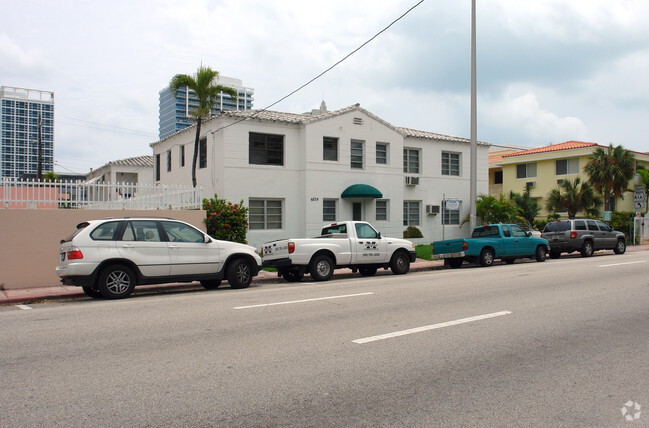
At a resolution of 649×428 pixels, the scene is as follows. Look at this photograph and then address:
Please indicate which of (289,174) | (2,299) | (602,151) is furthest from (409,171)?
(2,299)

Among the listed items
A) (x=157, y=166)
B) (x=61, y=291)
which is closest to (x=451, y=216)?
(x=157, y=166)

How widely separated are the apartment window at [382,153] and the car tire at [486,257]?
29.5 feet

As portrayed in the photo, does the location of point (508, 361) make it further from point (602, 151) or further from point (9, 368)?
point (602, 151)

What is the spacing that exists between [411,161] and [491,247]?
33.9 feet

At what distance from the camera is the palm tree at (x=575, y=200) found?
34.8 metres

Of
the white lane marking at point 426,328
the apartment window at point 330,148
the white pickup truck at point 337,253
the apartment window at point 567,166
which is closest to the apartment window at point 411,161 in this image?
the apartment window at point 330,148

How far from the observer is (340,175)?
24.7 m

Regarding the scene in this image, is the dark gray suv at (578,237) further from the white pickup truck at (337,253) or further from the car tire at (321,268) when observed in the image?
the car tire at (321,268)

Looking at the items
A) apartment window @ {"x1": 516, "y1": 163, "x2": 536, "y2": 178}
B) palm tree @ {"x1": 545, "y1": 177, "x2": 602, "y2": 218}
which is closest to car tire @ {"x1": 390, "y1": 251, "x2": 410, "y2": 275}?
palm tree @ {"x1": 545, "y1": 177, "x2": 602, "y2": 218}

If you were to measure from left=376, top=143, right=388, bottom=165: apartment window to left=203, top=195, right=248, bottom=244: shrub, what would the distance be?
1047 centimetres

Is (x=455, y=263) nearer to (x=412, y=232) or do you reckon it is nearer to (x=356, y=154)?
(x=412, y=232)

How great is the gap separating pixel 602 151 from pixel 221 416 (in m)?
37.2

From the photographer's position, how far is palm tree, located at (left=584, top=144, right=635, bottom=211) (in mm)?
33969

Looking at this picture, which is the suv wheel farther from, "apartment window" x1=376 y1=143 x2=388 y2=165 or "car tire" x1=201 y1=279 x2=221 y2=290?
"apartment window" x1=376 y1=143 x2=388 y2=165
